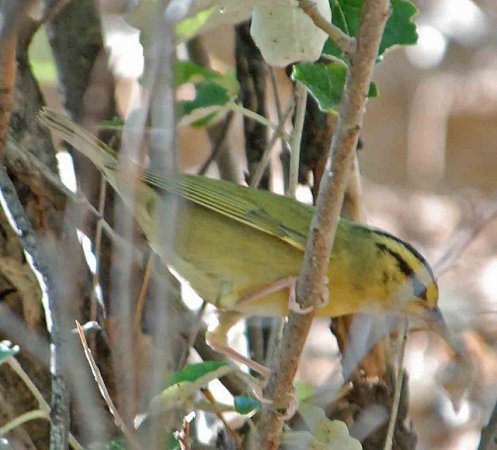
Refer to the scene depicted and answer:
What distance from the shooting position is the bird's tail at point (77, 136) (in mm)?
2133

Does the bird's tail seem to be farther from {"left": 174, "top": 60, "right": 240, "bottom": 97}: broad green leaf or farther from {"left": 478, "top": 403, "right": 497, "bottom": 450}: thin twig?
{"left": 478, "top": 403, "right": 497, "bottom": 450}: thin twig

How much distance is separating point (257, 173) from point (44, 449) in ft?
2.87

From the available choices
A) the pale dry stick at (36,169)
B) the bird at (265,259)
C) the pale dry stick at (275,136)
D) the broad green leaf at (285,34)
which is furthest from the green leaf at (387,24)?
the pale dry stick at (36,169)

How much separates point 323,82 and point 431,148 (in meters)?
4.15

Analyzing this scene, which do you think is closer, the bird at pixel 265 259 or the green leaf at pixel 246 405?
the green leaf at pixel 246 405

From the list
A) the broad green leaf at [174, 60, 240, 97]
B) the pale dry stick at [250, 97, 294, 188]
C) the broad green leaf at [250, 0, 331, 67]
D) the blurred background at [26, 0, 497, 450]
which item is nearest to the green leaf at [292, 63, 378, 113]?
the broad green leaf at [250, 0, 331, 67]

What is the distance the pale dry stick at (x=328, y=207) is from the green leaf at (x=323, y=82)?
511 mm

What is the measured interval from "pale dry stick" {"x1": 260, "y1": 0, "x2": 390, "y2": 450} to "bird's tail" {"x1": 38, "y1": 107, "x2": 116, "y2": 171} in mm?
729

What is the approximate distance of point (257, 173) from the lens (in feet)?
8.10

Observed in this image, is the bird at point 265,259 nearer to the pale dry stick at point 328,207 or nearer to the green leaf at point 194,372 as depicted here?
the green leaf at point 194,372

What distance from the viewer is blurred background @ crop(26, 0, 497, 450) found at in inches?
200

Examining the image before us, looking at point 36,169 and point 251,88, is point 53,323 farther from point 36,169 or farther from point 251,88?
point 251,88

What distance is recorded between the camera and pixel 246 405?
1.99m

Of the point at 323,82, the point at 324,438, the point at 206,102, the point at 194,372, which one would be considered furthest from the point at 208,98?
the point at 324,438
